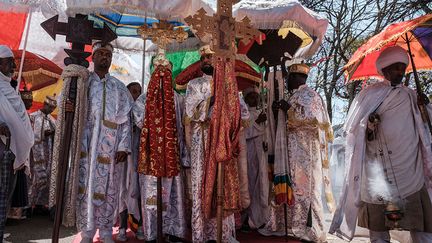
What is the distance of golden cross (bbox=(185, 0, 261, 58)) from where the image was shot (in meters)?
4.32

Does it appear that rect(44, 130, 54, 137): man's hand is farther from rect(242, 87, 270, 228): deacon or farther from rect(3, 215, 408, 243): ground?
rect(242, 87, 270, 228): deacon

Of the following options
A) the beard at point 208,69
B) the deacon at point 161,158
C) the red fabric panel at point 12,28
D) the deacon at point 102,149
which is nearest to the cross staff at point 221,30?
the deacon at point 161,158

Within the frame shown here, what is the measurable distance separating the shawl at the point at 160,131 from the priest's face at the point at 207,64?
600 mm

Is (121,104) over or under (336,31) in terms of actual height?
under

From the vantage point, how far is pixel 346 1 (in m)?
15.1

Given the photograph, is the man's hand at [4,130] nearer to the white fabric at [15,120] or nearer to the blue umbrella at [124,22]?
Answer: the white fabric at [15,120]

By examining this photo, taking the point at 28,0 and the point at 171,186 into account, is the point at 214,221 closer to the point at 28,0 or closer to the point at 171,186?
the point at 171,186

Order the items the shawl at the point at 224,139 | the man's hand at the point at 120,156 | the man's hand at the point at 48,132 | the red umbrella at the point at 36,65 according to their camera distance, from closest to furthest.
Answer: the shawl at the point at 224,139, the man's hand at the point at 120,156, the red umbrella at the point at 36,65, the man's hand at the point at 48,132

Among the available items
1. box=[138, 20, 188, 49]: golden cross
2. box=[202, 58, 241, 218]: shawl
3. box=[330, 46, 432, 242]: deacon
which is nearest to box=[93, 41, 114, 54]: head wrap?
box=[138, 20, 188, 49]: golden cross

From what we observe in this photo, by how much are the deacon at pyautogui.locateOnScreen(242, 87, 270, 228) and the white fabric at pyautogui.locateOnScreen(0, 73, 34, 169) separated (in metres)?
3.04

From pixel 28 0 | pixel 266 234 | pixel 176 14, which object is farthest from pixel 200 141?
pixel 28 0

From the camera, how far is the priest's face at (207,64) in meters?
5.45

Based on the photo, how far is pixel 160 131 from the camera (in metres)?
4.89

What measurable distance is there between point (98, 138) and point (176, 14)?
1669 millimetres
